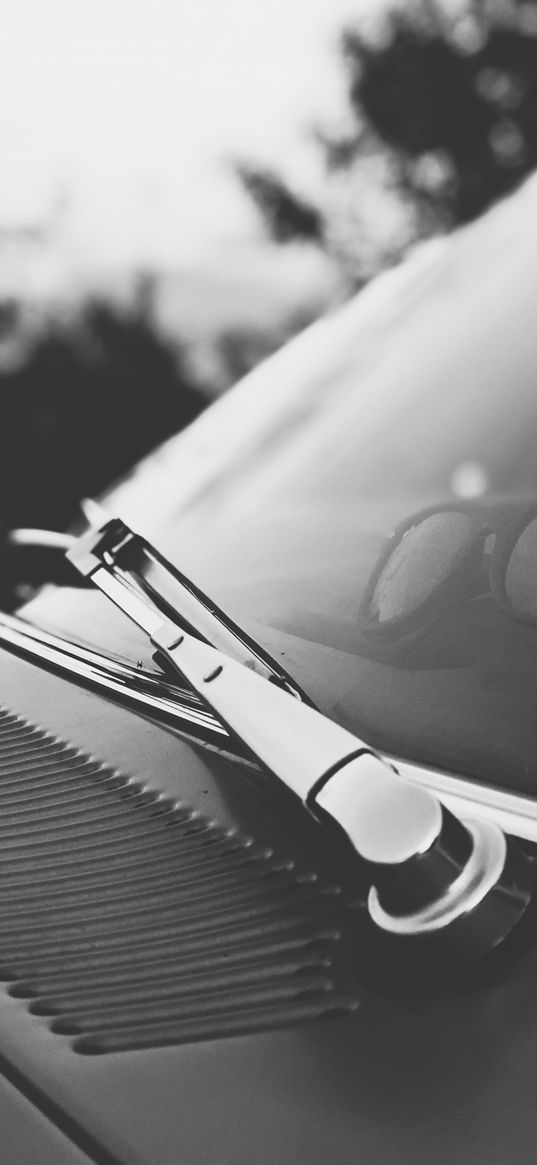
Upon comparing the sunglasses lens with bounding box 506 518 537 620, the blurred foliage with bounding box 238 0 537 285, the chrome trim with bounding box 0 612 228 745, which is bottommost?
the sunglasses lens with bounding box 506 518 537 620

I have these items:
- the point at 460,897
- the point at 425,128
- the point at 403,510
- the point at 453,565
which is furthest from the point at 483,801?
the point at 425,128

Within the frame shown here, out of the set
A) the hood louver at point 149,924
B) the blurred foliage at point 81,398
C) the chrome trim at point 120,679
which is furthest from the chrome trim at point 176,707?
the blurred foliage at point 81,398

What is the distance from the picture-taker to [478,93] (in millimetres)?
2344

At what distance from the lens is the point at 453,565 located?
0.95 m

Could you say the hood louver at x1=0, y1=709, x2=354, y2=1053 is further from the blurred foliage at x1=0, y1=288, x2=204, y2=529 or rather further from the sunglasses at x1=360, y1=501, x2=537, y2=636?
the blurred foliage at x1=0, y1=288, x2=204, y2=529

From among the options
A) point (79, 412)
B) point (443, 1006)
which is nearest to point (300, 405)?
point (443, 1006)

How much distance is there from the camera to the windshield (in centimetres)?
86

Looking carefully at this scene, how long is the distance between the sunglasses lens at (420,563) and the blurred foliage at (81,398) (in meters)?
1.63

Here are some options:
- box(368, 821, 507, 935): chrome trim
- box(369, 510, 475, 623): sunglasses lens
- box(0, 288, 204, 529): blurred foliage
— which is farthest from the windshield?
box(0, 288, 204, 529): blurred foliage

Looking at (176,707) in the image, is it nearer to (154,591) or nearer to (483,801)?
(154,591)

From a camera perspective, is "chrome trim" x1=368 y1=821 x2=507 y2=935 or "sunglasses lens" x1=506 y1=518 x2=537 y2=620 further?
"sunglasses lens" x1=506 y1=518 x2=537 y2=620

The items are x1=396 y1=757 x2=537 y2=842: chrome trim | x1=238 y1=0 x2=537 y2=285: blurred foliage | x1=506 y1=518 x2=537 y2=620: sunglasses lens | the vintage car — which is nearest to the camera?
the vintage car

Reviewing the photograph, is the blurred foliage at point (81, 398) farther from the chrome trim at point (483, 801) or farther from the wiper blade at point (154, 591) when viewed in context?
the chrome trim at point (483, 801)

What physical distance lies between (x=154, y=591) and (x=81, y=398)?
4295 millimetres
